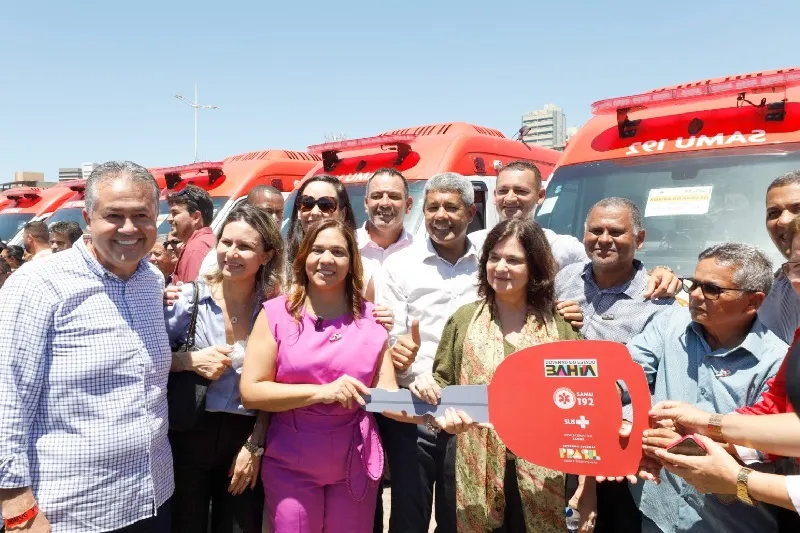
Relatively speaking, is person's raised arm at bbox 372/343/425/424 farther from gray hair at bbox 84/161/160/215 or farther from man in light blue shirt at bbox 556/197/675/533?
gray hair at bbox 84/161/160/215

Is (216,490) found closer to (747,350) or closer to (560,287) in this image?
(560,287)

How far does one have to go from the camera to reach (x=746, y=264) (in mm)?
2086

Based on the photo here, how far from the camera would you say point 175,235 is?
5.00 metres

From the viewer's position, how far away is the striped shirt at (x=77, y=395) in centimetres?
187

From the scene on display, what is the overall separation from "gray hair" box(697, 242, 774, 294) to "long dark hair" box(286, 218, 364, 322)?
4.32 ft

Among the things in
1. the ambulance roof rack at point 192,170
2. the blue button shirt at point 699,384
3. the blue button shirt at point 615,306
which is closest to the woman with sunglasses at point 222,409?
the blue button shirt at point 615,306

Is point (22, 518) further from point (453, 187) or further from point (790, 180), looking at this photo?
point (790, 180)

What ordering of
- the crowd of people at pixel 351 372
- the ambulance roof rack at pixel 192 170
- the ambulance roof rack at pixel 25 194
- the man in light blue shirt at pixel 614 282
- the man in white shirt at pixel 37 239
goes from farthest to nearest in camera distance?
the ambulance roof rack at pixel 25 194, the ambulance roof rack at pixel 192 170, the man in white shirt at pixel 37 239, the man in light blue shirt at pixel 614 282, the crowd of people at pixel 351 372

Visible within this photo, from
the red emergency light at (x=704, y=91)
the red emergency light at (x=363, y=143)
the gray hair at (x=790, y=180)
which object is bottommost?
the gray hair at (x=790, y=180)

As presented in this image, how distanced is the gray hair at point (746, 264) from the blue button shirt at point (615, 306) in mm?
383

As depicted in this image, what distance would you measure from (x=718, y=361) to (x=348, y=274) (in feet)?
4.70

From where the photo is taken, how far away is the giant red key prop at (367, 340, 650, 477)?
204cm

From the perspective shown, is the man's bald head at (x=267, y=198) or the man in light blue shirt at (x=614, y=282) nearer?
the man in light blue shirt at (x=614, y=282)

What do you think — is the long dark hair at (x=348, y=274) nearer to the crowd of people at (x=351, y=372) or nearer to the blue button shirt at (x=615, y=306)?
the crowd of people at (x=351, y=372)
